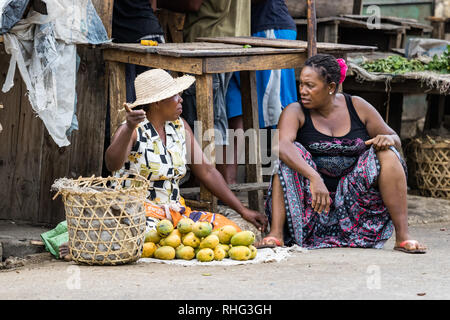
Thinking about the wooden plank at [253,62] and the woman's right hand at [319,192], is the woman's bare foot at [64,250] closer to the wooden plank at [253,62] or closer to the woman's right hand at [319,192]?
the wooden plank at [253,62]

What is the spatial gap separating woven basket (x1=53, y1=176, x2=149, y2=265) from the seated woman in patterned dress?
95 centimetres

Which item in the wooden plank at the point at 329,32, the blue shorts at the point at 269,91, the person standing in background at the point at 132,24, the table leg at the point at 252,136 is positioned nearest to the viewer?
the person standing in background at the point at 132,24

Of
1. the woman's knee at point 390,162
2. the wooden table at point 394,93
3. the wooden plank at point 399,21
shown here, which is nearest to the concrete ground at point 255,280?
the woman's knee at point 390,162

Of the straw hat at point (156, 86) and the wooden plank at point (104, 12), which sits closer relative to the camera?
the straw hat at point (156, 86)

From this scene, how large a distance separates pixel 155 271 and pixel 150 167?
2.68ft

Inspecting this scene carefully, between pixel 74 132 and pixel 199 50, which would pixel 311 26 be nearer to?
pixel 199 50

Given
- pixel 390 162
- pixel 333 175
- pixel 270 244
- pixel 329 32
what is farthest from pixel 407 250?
pixel 329 32

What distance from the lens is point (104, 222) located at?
12.8ft

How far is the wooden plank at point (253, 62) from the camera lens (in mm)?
4539

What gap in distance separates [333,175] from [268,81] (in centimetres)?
145

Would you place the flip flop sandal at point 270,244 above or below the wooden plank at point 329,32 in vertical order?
below

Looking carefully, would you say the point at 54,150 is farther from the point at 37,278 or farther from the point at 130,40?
the point at 37,278

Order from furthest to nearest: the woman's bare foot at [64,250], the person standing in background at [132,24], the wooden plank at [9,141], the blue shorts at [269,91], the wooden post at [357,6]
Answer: the wooden post at [357,6], the blue shorts at [269,91], the person standing in background at [132,24], the wooden plank at [9,141], the woman's bare foot at [64,250]

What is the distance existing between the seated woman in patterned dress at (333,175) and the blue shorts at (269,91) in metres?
1.15
